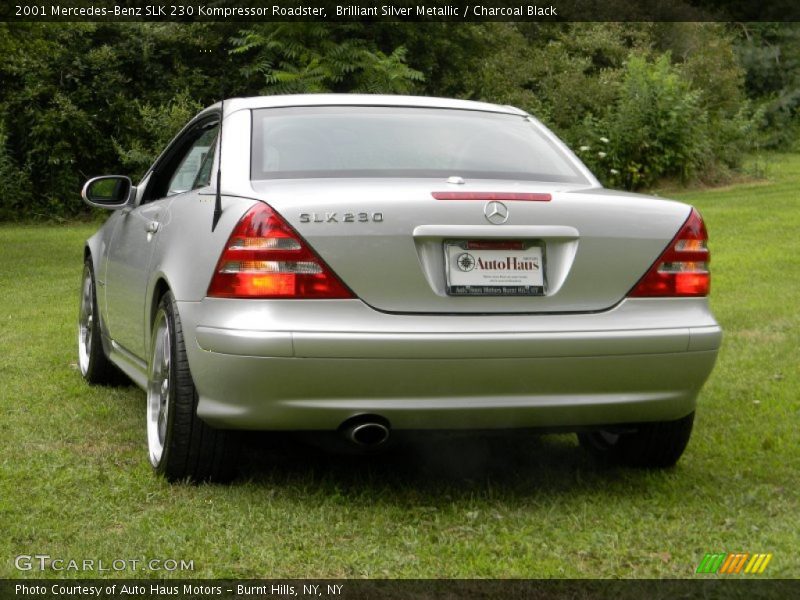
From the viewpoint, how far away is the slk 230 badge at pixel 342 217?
435 centimetres

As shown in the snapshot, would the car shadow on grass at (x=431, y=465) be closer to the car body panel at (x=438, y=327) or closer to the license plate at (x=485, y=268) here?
the car body panel at (x=438, y=327)

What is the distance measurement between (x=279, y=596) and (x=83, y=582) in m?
0.59

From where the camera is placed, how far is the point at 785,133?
104 ft

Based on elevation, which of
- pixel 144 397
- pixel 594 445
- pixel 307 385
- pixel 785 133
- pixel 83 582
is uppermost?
pixel 307 385

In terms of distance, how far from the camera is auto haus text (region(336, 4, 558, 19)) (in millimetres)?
23812

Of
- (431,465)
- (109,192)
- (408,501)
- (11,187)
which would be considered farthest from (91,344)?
(11,187)

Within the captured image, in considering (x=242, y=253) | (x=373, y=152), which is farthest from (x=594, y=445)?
(x=242, y=253)

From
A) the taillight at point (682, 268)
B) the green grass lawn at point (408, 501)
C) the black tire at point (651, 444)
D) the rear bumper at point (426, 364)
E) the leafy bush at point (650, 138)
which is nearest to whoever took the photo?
the green grass lawn at point (408, 501)

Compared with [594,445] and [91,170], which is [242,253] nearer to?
[594,445]

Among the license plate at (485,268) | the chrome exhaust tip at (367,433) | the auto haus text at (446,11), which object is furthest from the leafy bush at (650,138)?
the chrome exhaust tip at (367,433)

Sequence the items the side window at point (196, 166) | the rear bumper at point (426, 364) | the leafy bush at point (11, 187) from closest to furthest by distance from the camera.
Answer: the rear bumper at point (426, 364) → the side window at point (196, 166) → the leafy bush at point (11, 187)

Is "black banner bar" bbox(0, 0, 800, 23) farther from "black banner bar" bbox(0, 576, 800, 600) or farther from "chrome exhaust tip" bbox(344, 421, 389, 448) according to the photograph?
"black banner bar" bbox(0, 576, 800, 600)

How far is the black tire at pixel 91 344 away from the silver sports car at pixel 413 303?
2095 mm

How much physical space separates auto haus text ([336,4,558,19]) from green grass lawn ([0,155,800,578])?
1754 cm
